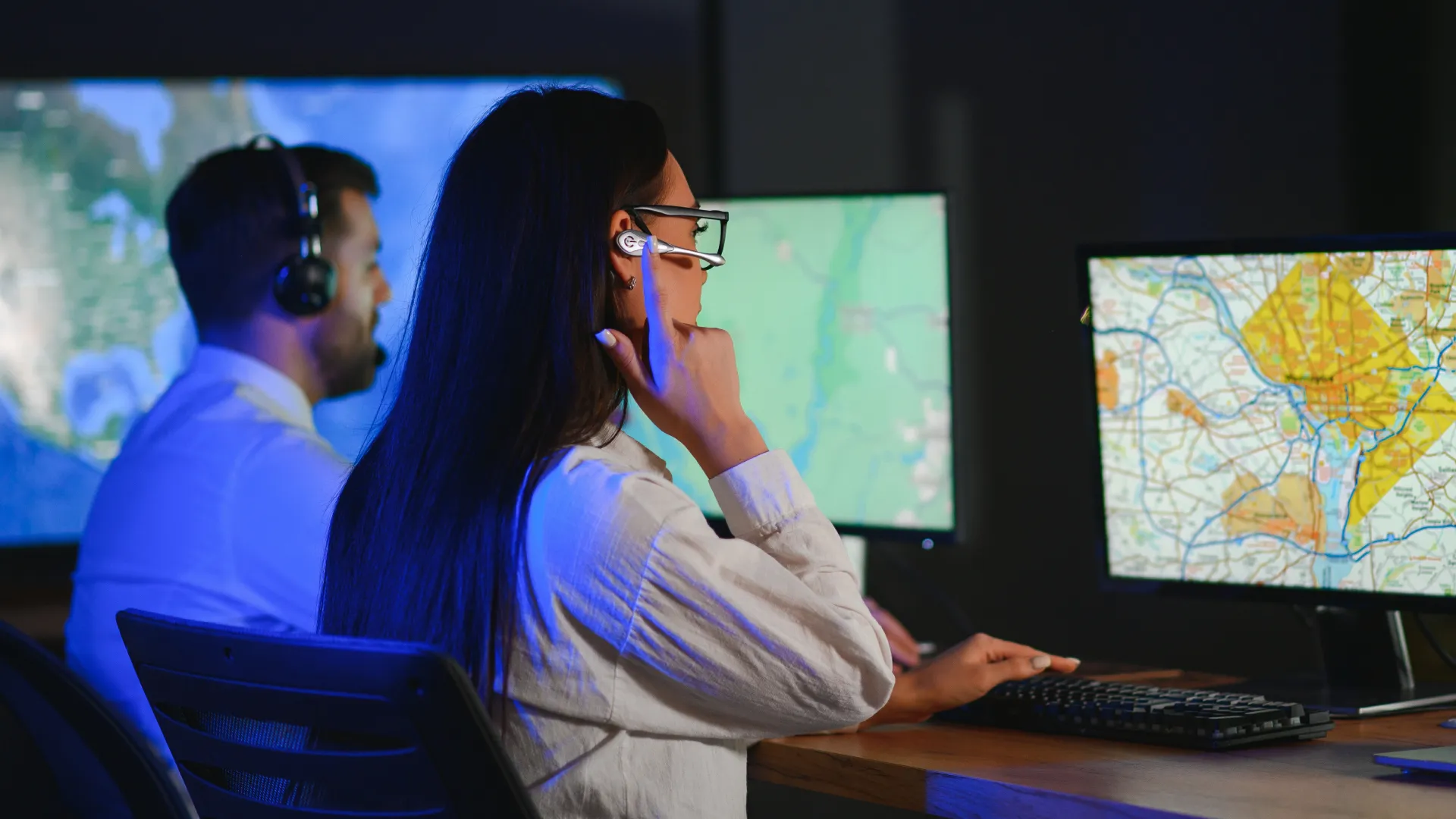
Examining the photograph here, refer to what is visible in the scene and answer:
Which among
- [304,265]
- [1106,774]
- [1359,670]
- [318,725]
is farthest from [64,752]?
[1359,670]

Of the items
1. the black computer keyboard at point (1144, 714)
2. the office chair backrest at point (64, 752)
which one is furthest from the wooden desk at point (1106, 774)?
the office chair backrest at point (64, 752)

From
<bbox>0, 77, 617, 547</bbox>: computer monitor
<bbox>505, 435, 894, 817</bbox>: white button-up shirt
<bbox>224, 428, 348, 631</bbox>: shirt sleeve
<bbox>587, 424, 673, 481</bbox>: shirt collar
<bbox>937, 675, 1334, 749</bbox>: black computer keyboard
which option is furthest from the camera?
<bbox>0, 77, 617, 547</bbox>: computer monitor

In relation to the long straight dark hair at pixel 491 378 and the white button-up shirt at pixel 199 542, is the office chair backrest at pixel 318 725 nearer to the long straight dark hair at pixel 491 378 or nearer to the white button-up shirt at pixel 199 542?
the long straight dark hair at pixel 491 378

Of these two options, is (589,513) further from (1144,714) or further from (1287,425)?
(1287,425)

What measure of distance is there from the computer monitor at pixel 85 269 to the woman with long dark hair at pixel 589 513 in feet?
4.93

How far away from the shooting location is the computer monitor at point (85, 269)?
2.60 meters

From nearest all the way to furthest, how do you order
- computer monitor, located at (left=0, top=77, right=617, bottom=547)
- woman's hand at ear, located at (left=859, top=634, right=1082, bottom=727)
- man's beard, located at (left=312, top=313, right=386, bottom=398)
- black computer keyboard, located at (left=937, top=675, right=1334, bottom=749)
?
black computer keyboard, located at (left=937, top=675, right=1334, bottom=749) < woman's hand at ear, located at (left=859, top=634, right=1082, bottom=727) < man's beard, located at (left=312, top=313, right=386, bottom=398) < computer monitor, located at (left=0, top=77, right=617, bottom=547)

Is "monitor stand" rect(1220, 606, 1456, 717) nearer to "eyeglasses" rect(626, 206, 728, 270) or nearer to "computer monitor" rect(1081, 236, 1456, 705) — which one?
"computer monitor" rect(1081, 236, 1456, 705)

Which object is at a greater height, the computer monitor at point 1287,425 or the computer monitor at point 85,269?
the computer monitor at point 85,269

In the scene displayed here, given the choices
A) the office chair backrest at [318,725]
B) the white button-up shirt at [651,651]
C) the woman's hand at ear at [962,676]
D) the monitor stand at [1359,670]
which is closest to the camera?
the office chair backrest at [318,725]

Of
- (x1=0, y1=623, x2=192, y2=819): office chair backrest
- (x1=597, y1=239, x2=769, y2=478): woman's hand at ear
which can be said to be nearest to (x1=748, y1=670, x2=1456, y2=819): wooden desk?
(x1=597, y1=239, x2=769, y2=478): woman's hand at ear

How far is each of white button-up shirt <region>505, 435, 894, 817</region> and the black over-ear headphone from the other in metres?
1.06

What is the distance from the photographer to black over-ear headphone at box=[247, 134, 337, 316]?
6.66 ft

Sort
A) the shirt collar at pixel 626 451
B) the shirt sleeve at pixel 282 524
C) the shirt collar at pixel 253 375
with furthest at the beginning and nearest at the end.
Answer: the shirt collar at pixel 253 375 → the shirt sleeve at pixel 282 524 → the shirt collar at pixel 626 451
